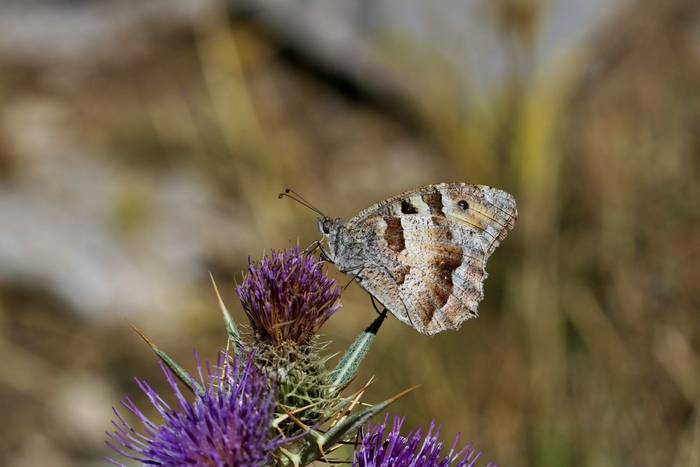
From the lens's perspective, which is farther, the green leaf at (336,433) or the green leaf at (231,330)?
the green leaf at (231,330)

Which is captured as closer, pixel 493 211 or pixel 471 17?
pixel 493 211

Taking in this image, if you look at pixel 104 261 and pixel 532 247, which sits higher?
pixel 532 247

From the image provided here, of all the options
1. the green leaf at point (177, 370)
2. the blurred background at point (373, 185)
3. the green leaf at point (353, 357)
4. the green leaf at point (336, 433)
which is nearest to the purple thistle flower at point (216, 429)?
the green leaf at point (177, 370)

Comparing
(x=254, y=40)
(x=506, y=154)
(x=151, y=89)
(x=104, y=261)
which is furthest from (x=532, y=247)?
(x=151, y=89)

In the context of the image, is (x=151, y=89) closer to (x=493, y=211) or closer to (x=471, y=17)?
(x=471, y=17)

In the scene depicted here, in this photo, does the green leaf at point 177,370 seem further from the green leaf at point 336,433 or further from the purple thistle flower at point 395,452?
the purple thistle flower at point 395,452

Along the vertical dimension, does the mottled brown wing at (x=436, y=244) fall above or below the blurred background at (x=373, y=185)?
below

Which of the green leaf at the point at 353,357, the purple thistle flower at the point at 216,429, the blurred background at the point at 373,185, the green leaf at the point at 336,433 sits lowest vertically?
the purple thistle flower at the point at 216,429
